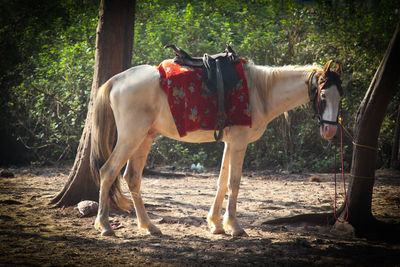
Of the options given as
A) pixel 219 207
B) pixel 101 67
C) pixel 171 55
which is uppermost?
pixel 171 55

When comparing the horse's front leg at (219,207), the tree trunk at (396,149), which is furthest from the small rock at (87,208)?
the tree trunk at (396,149)

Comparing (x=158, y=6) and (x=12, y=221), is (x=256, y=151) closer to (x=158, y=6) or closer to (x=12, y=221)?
(x=158, y=6)

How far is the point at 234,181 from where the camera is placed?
469 centimetres

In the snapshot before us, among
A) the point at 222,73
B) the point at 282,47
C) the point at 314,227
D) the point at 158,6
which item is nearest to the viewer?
the point at 222,73

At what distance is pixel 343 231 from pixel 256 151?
5.86 meters

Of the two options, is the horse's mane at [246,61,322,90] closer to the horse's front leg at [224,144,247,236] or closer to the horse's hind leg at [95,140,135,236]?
the horse's front leg at [224,144,247,236]

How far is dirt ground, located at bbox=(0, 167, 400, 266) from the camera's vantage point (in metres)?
3.71

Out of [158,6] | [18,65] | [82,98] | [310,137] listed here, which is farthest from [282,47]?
[18,65]

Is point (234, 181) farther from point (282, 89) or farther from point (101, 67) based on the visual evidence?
point (101, 67)

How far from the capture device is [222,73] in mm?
4680

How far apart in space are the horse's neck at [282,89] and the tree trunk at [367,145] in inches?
32.4

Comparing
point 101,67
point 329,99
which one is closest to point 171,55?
point 101,67

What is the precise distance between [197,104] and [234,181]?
1092mm

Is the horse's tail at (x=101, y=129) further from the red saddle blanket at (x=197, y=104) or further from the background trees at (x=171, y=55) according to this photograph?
the background trees at (x=171, y=55)
